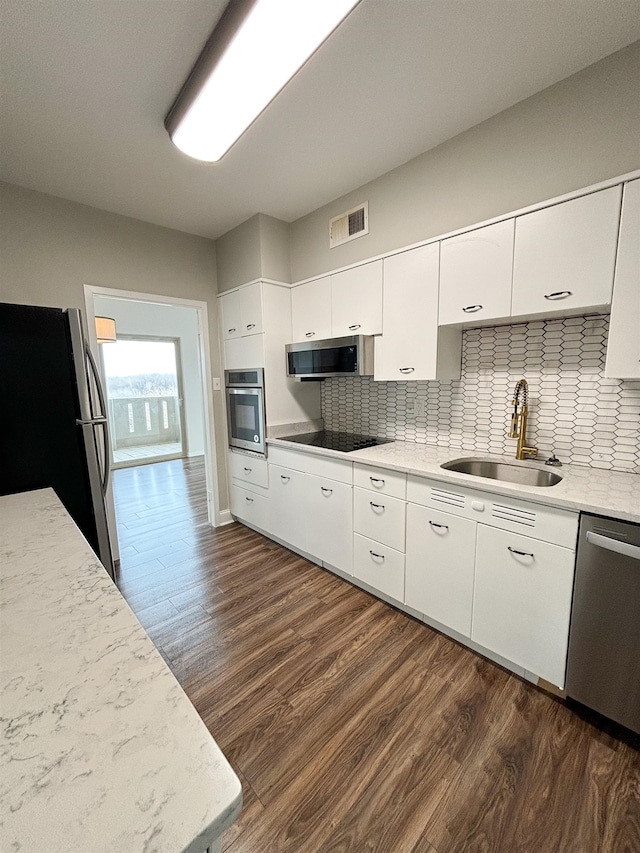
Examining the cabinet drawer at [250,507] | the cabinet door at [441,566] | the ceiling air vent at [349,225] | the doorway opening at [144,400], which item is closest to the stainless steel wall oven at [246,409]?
the cabinet drawer at [250,507]

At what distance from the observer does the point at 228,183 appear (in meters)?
2.38

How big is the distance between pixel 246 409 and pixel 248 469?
0.54 metres

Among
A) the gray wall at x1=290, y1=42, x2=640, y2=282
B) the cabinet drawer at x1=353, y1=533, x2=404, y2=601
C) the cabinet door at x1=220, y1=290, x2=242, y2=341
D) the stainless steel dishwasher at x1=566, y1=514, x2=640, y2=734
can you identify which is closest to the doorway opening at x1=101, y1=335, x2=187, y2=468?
the cabinet door at x1=220, y1=290, x2=242, y2=341

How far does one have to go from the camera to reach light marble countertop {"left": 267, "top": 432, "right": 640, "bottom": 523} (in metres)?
1.35

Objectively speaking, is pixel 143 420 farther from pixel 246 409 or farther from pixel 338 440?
pixel 338 440

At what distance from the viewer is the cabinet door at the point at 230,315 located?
310cm

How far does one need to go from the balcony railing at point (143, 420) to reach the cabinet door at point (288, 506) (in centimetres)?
408

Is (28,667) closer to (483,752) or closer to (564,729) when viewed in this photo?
(483,752)

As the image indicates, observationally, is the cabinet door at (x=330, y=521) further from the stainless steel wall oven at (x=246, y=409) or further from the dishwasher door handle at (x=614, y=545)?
the dishwasher door handle at (x=614, y=545)

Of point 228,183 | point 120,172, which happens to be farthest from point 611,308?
point 120,172

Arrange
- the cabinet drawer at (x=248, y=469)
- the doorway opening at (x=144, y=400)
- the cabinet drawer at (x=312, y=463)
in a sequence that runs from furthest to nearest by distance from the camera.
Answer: the doorway opening at (x=144, y=400) → the cabinet drawer at (x=248, y=469) → the cabinet drawer at (x=312, y=463)

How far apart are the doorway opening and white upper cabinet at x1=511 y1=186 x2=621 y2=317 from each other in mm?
5659

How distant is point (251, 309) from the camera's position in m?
2.94

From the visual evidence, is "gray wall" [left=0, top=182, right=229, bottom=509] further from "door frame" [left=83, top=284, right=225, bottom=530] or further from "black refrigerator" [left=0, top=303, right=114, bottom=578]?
"black refrigerator" [left=0, top=303, right=114, bottom=578]
